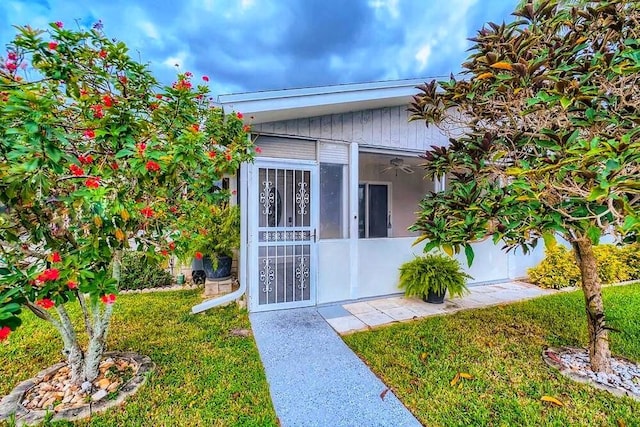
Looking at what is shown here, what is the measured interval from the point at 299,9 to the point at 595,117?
868cm

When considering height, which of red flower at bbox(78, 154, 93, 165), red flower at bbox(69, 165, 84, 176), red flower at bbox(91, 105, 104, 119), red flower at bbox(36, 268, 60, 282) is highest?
red flower at bbox(91, 105, 104, 119)

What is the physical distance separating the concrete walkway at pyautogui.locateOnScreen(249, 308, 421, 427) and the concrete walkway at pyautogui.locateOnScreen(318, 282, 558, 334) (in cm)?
42

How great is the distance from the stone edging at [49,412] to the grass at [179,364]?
0.08 meters

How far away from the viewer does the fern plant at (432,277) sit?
5.07 meters

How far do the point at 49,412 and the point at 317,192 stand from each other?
3950 mm

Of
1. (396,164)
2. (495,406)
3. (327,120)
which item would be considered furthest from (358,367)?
(396,164)

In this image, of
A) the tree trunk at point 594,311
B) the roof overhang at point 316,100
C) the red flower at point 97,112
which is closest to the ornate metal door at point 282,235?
the roof overhang at point 316,100

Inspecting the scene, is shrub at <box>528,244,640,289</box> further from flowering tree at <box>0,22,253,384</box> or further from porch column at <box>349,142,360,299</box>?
flowering tree at <box>0,22,253,384</box>

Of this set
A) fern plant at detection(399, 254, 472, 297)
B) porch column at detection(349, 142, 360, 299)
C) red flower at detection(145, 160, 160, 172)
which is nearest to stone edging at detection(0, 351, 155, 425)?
red flower at detection(145, 160, 160, 172)

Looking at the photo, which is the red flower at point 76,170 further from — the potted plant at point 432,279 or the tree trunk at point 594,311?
the potted plant at point 432,279

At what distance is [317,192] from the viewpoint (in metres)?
5.01

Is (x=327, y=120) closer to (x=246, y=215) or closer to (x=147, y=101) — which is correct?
(x=246, y=215)

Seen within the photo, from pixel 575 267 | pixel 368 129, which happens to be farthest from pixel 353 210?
pixel 575 267

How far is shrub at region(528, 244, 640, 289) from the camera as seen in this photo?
6145mm
